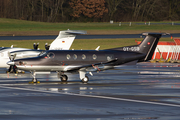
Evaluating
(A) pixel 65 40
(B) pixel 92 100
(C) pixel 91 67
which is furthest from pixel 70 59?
(B) pixel 92 100

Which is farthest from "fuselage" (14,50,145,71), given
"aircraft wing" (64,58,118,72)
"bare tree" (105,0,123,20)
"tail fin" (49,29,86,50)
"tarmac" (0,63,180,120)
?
"bare tree" (105,0,123,20)

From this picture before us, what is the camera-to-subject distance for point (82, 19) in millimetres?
115500

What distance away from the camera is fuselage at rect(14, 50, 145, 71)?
915 inches

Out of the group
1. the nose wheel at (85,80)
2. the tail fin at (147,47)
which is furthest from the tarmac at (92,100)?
the tail fin at (147,47)

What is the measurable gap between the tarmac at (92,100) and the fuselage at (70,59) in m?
1.09

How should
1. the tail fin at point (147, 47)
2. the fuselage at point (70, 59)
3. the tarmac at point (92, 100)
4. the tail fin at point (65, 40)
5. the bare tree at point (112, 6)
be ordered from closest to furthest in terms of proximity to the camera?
1. the tarmac at point (92, 100)
2. the fuselage at point (70, 59)
3. the tail fin at point (147, 47)
4. the tail fin at point (65, 40)
5. the bare tree at point (112, 6)

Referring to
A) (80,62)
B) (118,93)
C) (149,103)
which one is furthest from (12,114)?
(80,62)

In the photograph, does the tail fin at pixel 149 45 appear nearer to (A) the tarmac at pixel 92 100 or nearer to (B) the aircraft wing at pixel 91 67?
(A) the tarmac at pixel 92 100

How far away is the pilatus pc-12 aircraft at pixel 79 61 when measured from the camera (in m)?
23.2

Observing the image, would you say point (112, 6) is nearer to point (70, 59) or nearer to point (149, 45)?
point (149, 45)

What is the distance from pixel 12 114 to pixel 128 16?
106267 mm

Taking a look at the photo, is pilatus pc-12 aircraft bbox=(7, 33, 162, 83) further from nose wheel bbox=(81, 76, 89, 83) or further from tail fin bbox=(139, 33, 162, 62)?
tail fin bbox=(139, 33, 162, 62)

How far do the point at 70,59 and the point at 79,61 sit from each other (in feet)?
2.00

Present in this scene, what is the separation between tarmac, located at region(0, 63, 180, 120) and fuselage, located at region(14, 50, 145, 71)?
3.56 feet
